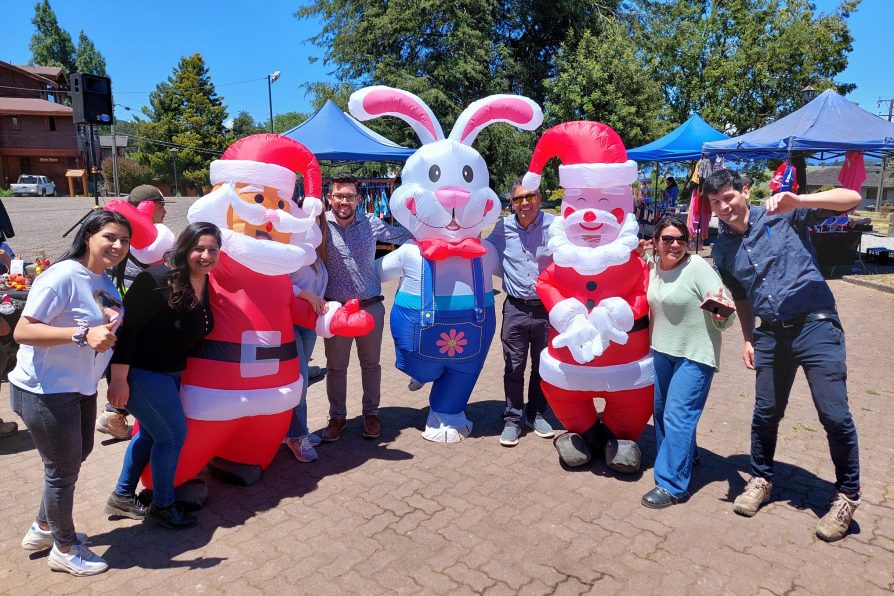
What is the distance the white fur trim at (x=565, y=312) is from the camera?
140 inches

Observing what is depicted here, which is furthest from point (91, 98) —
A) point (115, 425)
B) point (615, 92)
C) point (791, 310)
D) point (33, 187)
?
point (33, 187)

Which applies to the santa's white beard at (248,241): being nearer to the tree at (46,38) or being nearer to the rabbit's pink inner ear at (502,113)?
the rabbit's pink inner ear at (502,113)

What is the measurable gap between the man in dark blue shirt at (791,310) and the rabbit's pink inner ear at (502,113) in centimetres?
149

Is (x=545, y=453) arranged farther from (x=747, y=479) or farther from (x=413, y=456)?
(x=747, y=479)

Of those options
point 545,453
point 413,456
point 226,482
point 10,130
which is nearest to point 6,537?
point 226,482

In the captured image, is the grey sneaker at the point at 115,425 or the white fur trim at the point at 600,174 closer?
the white fur trim at the point at 600,174

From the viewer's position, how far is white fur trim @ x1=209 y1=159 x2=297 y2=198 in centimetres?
341

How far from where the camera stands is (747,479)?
12.3 feet

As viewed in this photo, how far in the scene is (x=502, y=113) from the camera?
4305 millimetres

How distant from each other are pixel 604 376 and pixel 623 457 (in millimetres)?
507

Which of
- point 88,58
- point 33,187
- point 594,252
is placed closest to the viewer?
point 594,252

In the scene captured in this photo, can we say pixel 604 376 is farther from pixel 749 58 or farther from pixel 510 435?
pixel 749 58

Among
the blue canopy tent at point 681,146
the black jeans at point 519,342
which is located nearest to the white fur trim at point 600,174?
the black jeans at point 519,342

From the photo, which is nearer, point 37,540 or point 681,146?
point 37,540
